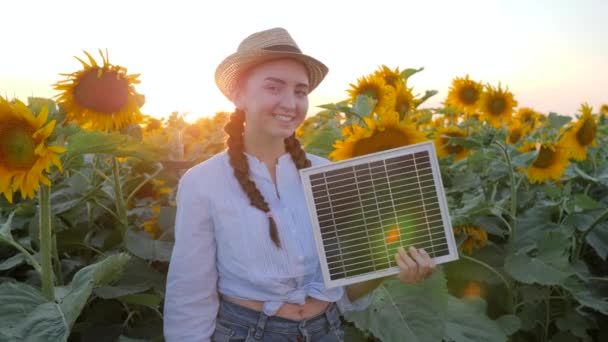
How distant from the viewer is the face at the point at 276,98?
6.32 feet

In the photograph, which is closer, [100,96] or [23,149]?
[23,149]

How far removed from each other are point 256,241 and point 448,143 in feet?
6.16

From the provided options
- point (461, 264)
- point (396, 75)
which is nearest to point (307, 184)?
point (461, 264)

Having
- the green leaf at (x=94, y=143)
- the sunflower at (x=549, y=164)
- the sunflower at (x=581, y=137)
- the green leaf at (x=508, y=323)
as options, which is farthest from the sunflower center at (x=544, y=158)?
the green leaf at (x=94, y=143)

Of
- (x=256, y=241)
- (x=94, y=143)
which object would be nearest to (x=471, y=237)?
(x=256, y=241)

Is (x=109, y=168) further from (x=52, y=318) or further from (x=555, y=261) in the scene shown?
(x=555, y=261)

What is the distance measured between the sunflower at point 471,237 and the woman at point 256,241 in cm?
71

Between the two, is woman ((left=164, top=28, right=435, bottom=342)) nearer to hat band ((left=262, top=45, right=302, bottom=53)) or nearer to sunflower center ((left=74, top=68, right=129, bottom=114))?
hat band ((left=262, top=45, right=302, bottom=53))

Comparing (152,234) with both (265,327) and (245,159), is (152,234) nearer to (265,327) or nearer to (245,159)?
(245,159)

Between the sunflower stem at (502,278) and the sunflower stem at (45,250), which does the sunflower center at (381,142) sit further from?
the sunflower stem at (45,250)

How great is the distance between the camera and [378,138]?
219cm

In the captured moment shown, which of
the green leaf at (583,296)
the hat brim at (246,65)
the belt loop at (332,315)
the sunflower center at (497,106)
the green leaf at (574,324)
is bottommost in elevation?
the green leaf at (574,324)

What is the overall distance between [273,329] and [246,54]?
0.88 metres

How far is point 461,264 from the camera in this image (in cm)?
243
